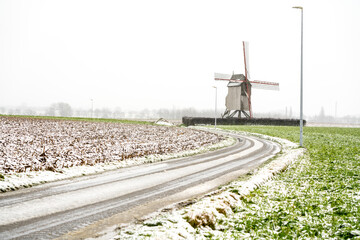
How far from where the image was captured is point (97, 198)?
8188 millimetres

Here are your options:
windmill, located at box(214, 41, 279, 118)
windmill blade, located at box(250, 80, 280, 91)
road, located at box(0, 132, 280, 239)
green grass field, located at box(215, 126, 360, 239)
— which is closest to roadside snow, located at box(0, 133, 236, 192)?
road, located at box(0, 132, 280, 239)

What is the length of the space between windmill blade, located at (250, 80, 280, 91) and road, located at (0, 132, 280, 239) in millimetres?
54571

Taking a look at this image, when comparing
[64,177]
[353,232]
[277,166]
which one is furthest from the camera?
[277,166]

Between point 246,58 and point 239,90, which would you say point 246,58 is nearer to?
point 246,58

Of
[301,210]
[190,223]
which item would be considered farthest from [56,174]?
[301,210]

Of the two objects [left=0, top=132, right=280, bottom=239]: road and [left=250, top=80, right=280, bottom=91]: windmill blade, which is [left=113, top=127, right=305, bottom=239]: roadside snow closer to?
[left=0, top=132, right=280, bottom=239]: road

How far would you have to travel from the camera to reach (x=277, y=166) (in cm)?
1270

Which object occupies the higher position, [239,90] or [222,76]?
[222,76]

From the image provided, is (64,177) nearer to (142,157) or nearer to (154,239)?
(142,157)

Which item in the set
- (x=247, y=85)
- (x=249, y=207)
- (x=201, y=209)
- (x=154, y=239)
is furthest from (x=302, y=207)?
(x=247, y=85)

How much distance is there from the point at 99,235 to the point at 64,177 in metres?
5.89

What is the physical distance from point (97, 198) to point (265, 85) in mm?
64349

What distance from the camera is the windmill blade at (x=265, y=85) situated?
64.9 metres

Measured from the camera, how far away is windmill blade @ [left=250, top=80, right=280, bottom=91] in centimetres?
6489
